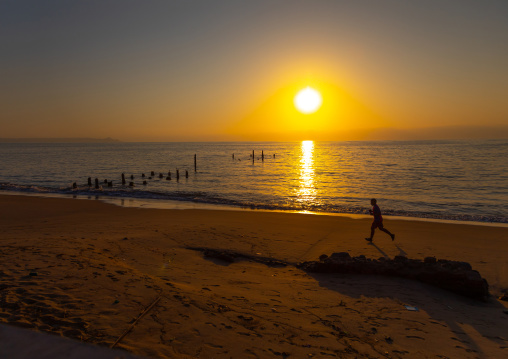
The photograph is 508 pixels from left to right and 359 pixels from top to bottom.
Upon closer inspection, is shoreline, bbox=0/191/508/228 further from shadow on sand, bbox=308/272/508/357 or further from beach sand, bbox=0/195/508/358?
shadow on sand, bbox=308/272/508/357

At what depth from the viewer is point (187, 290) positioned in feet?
22.2

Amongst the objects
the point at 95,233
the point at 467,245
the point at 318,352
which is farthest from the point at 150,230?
the point at 467,245

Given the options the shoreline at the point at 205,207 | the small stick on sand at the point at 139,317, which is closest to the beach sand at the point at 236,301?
the small stick on sand at the point at 139,317

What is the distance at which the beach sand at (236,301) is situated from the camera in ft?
15.9

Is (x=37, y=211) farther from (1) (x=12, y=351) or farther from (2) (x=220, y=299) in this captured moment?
(1) (x=12, y=351)

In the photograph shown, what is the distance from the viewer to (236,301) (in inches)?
257

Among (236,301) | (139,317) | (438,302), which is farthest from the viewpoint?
(438,302)

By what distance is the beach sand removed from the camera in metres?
4.83

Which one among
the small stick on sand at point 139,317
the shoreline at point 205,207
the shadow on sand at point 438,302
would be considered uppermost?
the small stick on sand at point 139,317

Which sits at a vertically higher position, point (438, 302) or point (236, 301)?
point (236, 301)

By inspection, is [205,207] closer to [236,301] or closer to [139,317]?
[236,301]

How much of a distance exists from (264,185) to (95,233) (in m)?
23.7

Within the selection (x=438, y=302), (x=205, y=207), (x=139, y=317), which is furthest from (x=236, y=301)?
(x=205, y=207)

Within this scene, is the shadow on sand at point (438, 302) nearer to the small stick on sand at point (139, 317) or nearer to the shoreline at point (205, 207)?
the small stick on sand at point (139, 317)
